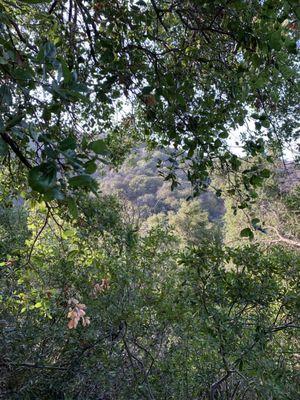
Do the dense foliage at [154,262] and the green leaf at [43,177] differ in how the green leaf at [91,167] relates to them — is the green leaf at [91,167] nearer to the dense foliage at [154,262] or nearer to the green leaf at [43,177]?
the green leaf at [43,177]

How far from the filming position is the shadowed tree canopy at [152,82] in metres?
0.64

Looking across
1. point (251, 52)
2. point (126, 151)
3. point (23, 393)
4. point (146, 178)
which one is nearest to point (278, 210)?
point (126, 151)

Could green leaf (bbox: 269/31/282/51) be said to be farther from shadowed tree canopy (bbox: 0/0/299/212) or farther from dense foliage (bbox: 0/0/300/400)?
dense foliage (bbox: 0/0/300/400)

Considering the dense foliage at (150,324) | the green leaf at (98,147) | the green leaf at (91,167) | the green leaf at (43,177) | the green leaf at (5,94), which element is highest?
the dense foliage at (150,324)

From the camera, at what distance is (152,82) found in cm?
148

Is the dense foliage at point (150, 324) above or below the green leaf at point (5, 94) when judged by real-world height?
above

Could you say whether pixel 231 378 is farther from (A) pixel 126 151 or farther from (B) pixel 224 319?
(A) pixel 126 151

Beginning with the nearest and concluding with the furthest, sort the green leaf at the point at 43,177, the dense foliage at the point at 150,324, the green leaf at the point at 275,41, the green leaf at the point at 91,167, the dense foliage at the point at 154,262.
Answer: the green leaf at the point at 43,177, the green leaf at the point at 91,167, the green leaf at the point at 275,41, the dense foliage at the point at 154,262, the dense foliage at the point at 150,324

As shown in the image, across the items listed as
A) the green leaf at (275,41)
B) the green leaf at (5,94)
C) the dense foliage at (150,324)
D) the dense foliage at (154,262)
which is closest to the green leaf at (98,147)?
the green leaf at (5,94)

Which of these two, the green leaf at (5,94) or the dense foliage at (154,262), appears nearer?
the green leaf at (5,94)

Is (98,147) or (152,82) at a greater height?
(152,82)

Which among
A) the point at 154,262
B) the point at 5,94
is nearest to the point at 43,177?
the point at 5,94

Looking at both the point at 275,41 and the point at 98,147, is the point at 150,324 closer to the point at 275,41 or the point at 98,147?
the point at 275,41

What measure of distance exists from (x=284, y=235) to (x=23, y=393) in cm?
857
